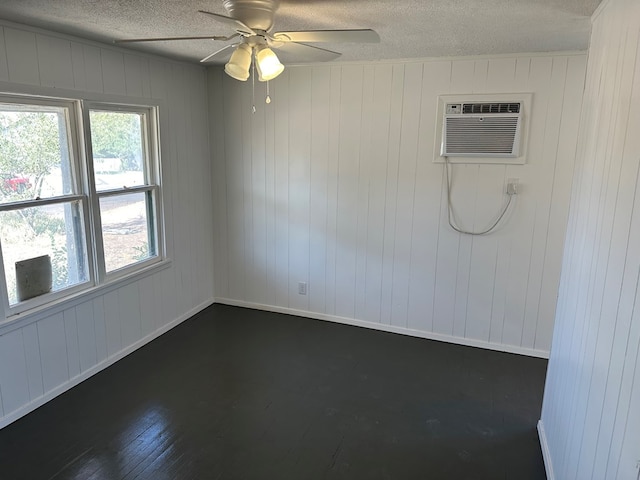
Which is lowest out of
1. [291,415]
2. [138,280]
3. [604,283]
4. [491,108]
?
[291,415]

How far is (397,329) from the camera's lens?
4.08 meters

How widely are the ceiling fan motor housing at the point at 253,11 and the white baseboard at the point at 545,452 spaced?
2.57 metres

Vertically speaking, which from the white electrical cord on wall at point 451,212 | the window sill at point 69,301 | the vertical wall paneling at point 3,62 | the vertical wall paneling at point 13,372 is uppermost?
the vertical wall paneling at point 3,62

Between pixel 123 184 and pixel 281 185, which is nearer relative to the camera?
pixel 123 184

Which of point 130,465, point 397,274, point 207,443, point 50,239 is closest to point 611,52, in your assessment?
point 397,274

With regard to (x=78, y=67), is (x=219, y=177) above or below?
below

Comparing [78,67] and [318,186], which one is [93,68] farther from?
[318,186]

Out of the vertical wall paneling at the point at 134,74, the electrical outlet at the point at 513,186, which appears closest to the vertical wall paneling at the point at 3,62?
the vertical wall paneling at the point at 134,74

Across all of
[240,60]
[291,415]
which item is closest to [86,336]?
[291,415]

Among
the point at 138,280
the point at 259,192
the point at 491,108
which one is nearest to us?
the point at 491,108

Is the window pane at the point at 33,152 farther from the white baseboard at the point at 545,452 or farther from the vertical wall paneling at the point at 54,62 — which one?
the white baseboard at the point at 545,452

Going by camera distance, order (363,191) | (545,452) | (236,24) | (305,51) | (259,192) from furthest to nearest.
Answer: (259,192), (363,191), (545,452), (305,51), (236,24)

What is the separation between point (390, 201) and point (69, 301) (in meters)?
2.55

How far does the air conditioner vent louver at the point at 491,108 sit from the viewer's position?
3.38m
